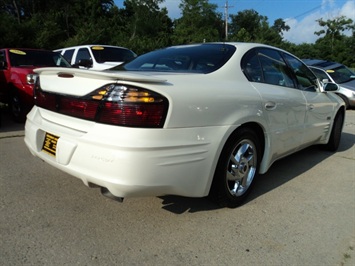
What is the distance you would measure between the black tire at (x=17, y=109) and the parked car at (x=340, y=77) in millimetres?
8347

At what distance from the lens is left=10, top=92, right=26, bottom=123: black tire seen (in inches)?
259

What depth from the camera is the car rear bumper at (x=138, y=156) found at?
228cm

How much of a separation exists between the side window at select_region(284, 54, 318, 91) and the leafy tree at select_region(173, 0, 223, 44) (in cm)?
4752

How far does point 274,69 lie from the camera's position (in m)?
3.71

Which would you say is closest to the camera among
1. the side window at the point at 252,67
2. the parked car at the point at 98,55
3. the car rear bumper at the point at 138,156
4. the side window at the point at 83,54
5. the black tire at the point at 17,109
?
the car rear bumper at the point at 138,156

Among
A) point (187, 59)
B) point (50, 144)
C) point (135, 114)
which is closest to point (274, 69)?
point (187, 59)

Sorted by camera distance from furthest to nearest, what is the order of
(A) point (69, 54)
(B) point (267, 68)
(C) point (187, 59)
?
(A) point (69, 54) < (B) point (267, 68) < (C) point (187, 59)

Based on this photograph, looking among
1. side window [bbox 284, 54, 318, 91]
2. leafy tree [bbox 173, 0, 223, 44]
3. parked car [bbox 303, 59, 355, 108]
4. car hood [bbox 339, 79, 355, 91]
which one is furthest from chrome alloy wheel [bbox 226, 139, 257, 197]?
leafy tree [bbox 173, 0, 223, 44]

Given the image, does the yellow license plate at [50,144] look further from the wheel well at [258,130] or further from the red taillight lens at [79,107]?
the wheel well at [258,130]

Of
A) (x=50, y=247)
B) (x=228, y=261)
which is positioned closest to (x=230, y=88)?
(x=228, y=261)

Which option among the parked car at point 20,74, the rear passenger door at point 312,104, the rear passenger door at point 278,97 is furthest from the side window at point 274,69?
the parked car at point 20,74

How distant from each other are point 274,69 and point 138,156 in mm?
2121

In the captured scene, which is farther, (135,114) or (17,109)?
(17,109)

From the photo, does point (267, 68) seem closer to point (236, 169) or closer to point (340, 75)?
point (236, 169)
